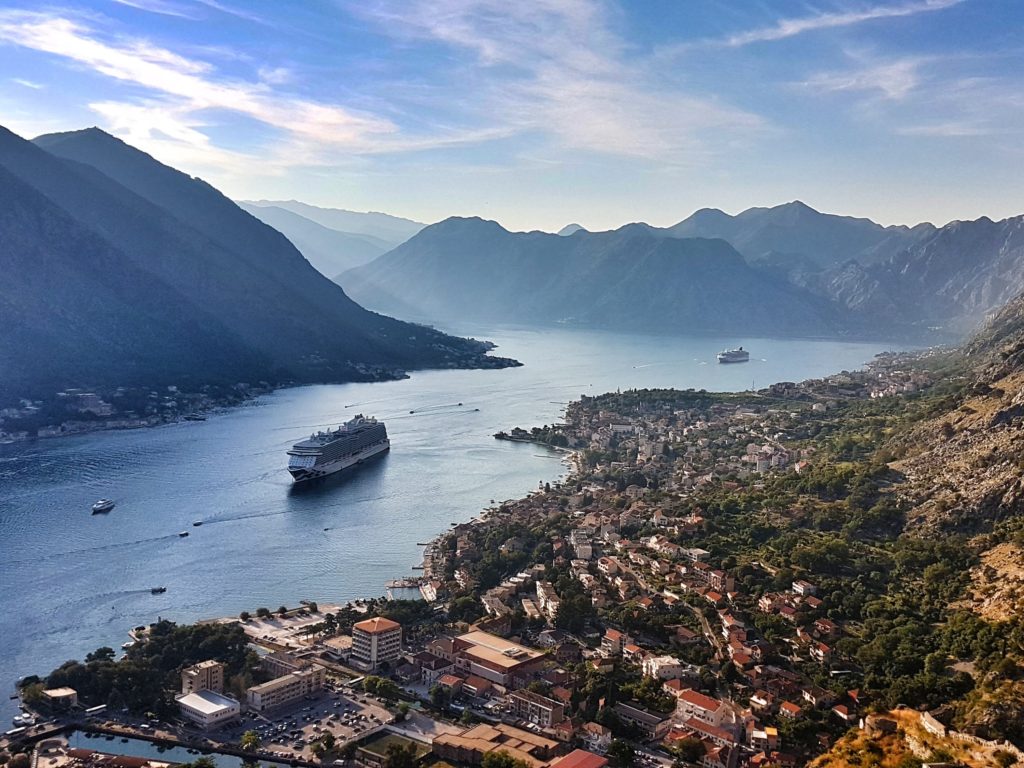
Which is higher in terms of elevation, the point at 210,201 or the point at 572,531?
the point at 210,201

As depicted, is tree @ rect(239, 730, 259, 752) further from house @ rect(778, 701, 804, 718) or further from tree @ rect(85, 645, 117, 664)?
house @ rect(778, 701, 804, 718)

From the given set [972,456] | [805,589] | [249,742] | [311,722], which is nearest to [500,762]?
[311,722]

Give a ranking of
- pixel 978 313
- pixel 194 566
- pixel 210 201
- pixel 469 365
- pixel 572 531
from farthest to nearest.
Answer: pixel 978 313 → pixel 210 201 → pixel 469 365 → pixel 572 531 → pixel 194 566

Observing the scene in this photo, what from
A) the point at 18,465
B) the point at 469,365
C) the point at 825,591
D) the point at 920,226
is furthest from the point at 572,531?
the point at 920,226

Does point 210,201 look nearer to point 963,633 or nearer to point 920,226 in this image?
point 963,633

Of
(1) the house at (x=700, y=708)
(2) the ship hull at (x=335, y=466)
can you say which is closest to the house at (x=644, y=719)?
(1) the house at (x=700, y=708)
